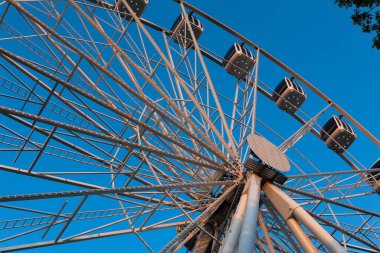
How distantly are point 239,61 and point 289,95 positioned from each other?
2.79m

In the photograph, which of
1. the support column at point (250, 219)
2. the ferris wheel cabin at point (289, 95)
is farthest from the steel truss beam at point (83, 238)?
the ferris wheel cabin at point (289, 95)

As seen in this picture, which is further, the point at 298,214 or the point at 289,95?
the point at 289,95

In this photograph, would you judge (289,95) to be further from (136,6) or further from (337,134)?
(136,6)

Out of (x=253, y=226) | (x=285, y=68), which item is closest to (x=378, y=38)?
(x=253, y=226)

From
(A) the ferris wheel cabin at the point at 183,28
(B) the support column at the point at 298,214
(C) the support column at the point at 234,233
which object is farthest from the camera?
(A) the ferris wheel cabin at the point at 183,28

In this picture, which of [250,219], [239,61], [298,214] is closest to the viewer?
[250,219]

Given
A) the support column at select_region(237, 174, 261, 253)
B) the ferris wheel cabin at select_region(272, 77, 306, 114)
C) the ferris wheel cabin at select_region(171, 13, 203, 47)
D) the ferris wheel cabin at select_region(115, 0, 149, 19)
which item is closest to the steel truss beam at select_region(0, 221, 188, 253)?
the support column at select_region(237, 174, 261, 253)

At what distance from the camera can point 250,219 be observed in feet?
36.3

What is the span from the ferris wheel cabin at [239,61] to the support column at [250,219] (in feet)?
32.5

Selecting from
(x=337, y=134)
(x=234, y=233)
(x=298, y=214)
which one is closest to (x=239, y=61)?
(x=337, y=134)

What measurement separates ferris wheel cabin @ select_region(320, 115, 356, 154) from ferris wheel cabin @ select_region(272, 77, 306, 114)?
1.65 meters

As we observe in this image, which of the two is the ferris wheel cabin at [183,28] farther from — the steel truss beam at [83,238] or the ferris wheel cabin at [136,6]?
the steel truss beam at [83,238]

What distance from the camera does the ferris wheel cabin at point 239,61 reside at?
76.2 ft

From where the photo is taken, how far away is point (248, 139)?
628 inches
